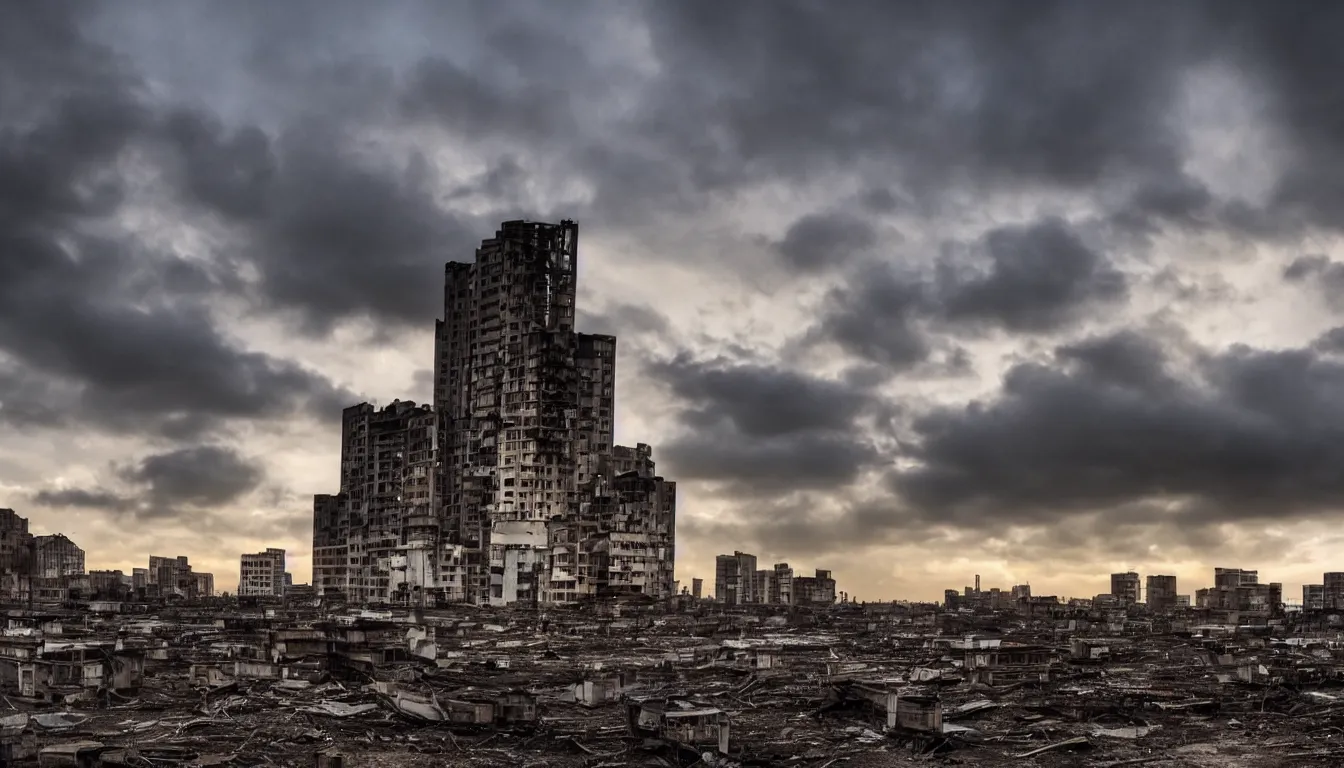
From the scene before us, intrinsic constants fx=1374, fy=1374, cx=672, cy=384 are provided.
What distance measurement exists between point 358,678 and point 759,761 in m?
25.9

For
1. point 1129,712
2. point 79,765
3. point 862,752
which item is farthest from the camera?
point 1129,712

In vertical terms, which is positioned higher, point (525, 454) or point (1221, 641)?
point (525, 454)

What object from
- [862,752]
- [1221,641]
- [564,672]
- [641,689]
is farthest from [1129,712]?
[1221,641]

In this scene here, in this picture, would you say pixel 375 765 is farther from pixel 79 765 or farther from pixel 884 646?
pixel 884 646

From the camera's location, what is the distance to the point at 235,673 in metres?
60.9

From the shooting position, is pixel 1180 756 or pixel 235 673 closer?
pixel 1180 756

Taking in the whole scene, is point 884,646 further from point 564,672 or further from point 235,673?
point 235,673

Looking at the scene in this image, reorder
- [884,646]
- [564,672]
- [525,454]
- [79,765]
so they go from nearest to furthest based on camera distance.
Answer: [79,765], [564,672], [884,646], [525,454]

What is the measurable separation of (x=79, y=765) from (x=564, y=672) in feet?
104

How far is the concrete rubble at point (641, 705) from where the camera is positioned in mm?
41688

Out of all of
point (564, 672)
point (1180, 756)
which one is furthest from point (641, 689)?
point (1180, 756)

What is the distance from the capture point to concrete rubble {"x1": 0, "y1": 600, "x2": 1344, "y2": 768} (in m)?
41.7

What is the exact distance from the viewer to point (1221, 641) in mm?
103562

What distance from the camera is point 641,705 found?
151 feet
